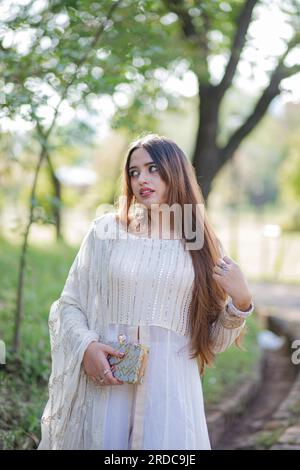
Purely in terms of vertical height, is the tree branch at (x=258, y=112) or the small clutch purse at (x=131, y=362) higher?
the tree branch at (x=258, y=112)

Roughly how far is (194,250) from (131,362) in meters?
0.51

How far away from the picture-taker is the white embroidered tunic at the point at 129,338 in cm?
249

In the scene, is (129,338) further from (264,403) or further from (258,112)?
(258,112)

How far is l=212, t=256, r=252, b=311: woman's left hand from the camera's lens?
245cm

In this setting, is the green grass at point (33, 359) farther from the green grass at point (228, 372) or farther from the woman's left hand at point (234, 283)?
the woman's left hand at point (234, 283)

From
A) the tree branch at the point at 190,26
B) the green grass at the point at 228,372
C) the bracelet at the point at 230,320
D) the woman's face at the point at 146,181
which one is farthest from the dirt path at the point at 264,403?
the tree branch at the point at 190,26

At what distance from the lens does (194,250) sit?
2.66 meters

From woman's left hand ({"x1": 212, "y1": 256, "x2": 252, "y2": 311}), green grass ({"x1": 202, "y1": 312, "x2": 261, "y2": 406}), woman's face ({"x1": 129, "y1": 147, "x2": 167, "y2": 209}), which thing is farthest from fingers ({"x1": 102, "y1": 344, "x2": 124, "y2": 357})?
green grass ({"x1": 202, "y1": 312, "x2": 261, "y2": 406})

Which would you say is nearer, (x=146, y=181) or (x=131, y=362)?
(x=131, y=362)

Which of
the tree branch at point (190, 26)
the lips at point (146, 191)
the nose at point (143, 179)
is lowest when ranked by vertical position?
the lips at point (146, 191)

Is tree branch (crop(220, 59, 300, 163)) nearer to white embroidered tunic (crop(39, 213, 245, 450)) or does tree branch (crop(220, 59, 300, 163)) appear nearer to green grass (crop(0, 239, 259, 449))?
green grass (crop(0, 239, 259, 449))

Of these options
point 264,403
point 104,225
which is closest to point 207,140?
point 264,403

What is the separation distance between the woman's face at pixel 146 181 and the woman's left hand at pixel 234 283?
0.37 meters
